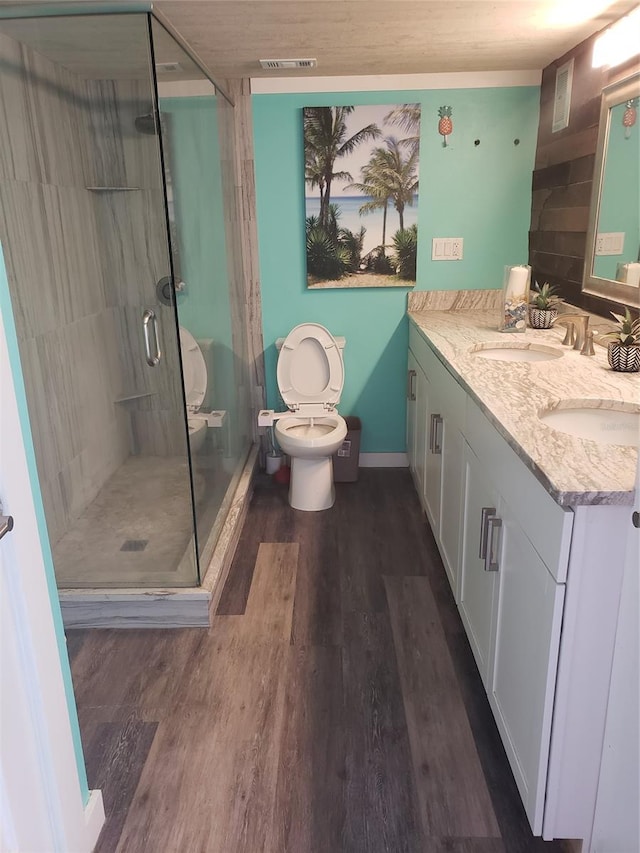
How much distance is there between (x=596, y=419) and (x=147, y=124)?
1.84 m

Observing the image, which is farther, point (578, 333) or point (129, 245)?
point (129, 245)

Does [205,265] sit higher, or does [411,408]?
[205,265]

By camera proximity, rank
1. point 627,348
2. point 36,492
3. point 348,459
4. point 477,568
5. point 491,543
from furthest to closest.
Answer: point 348,459, point 627,348, point 477,568, point 491,543, point 36,492

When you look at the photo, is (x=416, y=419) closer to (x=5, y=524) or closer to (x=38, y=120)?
(x=38, y=120)

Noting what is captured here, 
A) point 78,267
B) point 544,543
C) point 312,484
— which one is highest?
point 78,267

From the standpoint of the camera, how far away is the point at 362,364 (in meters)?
3.69

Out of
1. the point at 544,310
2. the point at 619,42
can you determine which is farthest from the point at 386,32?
the point at 544,310

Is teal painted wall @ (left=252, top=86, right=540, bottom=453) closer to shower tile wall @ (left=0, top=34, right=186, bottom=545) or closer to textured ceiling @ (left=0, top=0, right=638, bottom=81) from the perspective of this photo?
textured ceiling @ (left=0, top=0, right=638, bottom=81)

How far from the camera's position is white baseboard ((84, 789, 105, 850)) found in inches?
59.2

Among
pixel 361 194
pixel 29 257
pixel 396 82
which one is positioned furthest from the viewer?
pixel 361 194

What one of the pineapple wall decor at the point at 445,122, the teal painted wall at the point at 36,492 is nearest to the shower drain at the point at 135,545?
the teal painted wall at the point at 36,492

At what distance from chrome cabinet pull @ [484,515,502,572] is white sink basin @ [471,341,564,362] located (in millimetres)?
1073

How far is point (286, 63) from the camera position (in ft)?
9.70

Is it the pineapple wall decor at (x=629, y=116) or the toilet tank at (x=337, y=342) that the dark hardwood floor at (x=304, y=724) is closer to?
the toilet tank at (x=337, y=342)
